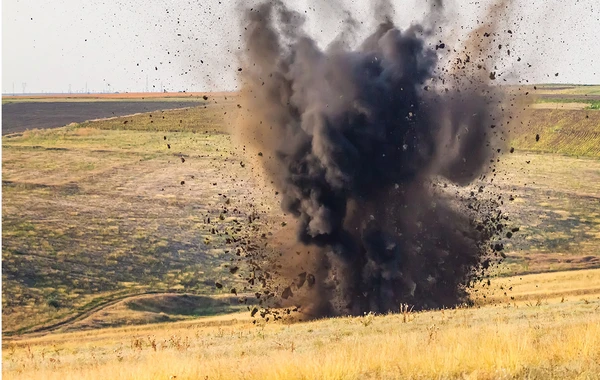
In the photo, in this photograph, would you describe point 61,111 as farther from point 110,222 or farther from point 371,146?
point 371,146

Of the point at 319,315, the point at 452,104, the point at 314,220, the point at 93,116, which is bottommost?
the point at 319,315

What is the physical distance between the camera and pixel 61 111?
156 metres

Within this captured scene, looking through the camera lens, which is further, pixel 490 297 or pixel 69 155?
pixel 69 155

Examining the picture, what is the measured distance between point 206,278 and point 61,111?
11132 centimetres

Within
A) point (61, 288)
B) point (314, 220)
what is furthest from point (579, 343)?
point (61, 288)

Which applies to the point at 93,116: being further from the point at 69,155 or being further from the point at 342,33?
the point at 342,33

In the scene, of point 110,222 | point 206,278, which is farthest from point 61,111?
point 206,278

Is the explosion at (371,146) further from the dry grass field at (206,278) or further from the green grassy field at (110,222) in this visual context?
the green grassy field at (110,222)

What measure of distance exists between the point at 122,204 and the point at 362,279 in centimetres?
3711

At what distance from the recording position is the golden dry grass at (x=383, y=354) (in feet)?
43.2

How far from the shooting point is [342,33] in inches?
1396

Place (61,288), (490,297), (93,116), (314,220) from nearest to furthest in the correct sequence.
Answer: (314,220) → (490,297) → (61,288) → (93,116)

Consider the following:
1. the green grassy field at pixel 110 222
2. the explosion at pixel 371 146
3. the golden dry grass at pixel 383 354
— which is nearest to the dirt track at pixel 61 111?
the green grassy field at pixel 110 222

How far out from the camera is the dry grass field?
14.8 m
